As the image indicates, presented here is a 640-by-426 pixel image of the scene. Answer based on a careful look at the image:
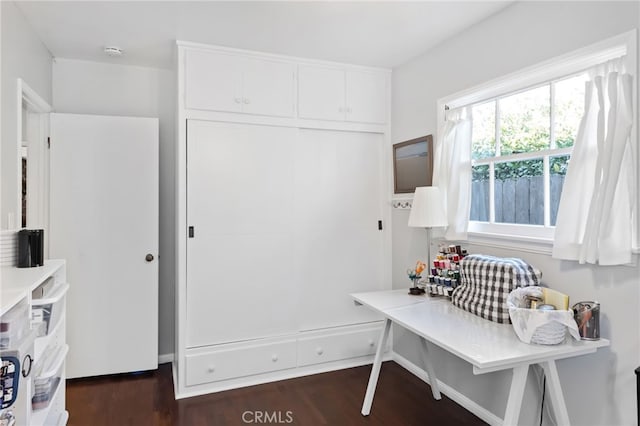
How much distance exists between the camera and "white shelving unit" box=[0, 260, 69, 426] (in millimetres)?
1584

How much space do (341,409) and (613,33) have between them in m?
2.53

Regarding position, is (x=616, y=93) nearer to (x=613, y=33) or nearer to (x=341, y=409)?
(x=613, y=33)

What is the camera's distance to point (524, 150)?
2.33m

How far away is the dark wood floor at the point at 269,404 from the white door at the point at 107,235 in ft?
0.85

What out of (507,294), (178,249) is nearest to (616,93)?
(507,294)

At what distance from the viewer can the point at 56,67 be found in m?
3.17

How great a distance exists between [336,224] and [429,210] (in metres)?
0.93

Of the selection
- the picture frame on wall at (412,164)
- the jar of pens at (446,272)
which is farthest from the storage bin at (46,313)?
the picture frame on wall at (412,164)

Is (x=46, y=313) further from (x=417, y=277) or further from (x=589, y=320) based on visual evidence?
(x=589, y=320)

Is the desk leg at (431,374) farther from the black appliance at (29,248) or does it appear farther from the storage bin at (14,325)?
the black appliance at (29,248)

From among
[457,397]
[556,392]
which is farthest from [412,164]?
[556,392]

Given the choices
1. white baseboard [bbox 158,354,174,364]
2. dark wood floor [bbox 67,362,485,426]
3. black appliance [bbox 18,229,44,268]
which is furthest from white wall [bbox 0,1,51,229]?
white baseboard [bbox 158,354,174,364]

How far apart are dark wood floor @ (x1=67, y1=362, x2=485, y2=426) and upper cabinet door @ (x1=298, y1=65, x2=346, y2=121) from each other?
81.7 inches

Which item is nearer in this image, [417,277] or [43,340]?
[43,340]
